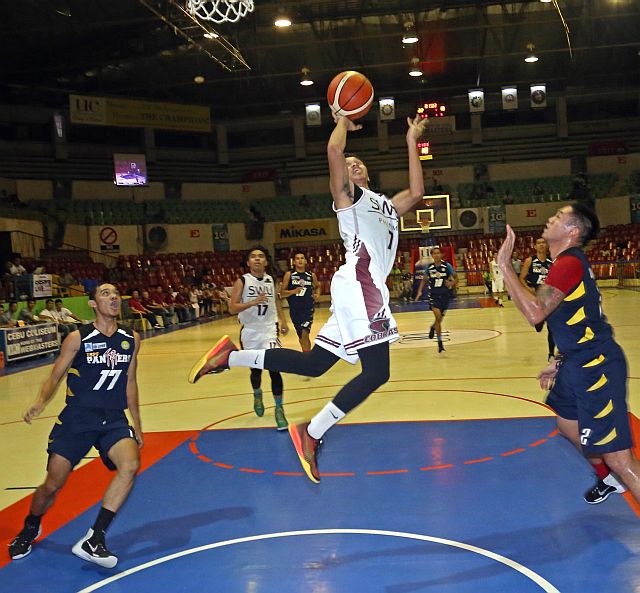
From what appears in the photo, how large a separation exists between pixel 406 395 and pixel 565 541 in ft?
15.3

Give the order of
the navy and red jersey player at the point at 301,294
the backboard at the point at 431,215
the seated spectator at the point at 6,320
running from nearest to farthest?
the navy and red jersey player at the point at 301,294 < the seated spectator at the point at 6,320 < the backboard at the point at 431,215

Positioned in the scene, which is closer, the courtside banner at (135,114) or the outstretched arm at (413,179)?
the outstretched arm at (413,179)

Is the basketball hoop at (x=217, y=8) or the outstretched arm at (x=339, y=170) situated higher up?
the basketball hoop at (x=217, y=8)

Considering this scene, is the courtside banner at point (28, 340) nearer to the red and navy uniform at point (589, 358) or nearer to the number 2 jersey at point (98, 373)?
the number 2 jersey at point (98, 373)

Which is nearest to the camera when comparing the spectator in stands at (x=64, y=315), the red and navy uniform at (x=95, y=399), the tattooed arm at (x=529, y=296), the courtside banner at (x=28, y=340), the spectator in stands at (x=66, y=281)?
the tattooed arm at (x=529, y=296)

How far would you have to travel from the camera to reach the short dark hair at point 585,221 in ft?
12.1

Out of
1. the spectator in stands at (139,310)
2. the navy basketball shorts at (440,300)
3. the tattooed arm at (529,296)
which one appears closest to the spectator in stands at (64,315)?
the spectator in stands at (139,310)

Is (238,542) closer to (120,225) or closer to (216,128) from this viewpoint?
(120,225)

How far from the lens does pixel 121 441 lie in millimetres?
4137

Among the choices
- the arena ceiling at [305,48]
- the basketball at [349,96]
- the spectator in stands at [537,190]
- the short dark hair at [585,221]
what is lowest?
the short dark hair at [585,221]

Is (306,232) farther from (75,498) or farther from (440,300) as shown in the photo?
(75,498)

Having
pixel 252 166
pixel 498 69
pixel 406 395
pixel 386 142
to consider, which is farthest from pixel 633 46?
pixel 406 395

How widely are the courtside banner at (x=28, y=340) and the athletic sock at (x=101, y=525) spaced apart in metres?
10.8

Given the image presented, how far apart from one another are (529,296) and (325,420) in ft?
4.59
